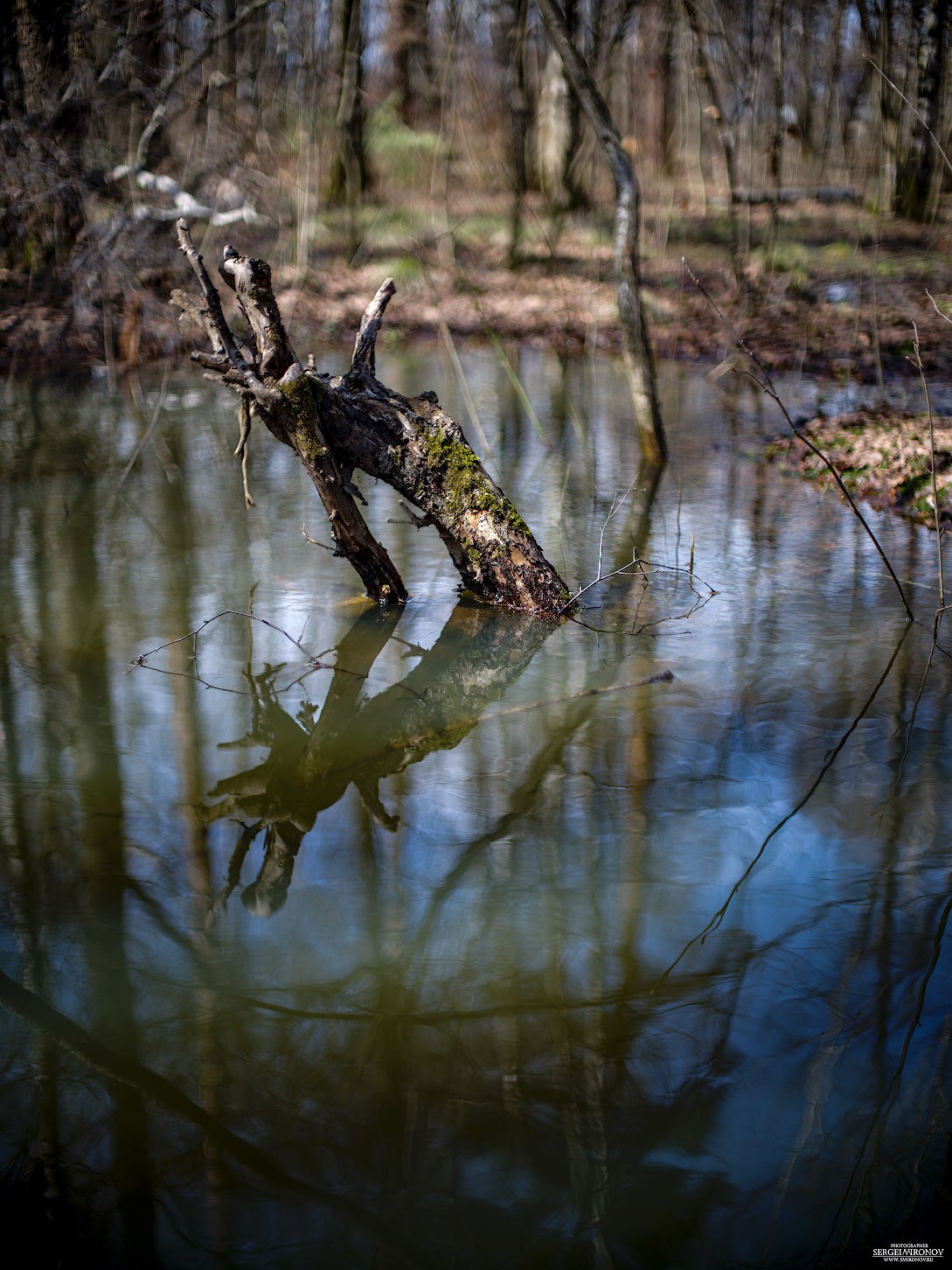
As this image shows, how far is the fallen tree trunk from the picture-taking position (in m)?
6.05

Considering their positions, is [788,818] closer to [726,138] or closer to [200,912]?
[200,912]

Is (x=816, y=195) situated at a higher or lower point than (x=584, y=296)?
higher

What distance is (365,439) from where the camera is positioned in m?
6.29

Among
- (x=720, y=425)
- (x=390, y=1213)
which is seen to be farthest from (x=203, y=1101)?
(x=720, y=425)

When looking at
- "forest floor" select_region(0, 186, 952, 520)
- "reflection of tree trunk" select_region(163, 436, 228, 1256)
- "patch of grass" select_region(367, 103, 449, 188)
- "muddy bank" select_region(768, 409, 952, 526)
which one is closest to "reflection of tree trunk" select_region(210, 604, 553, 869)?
"reflection of tree trunk" select_region(163, 436, 228, 1256)

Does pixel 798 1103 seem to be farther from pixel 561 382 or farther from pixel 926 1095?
pixel 561 382

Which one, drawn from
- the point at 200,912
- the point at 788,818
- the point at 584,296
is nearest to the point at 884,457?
the point at 788,818

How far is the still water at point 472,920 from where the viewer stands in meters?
2.53

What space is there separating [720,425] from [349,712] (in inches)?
315

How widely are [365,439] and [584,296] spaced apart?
1507 centimetres

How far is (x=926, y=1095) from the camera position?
9.02ft

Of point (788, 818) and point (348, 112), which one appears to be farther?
point (348, 112)

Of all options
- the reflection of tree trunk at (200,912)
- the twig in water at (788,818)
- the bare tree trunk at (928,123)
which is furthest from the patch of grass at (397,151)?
the twig in water at (788,818)

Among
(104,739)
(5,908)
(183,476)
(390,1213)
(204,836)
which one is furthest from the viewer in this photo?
(183,476)
